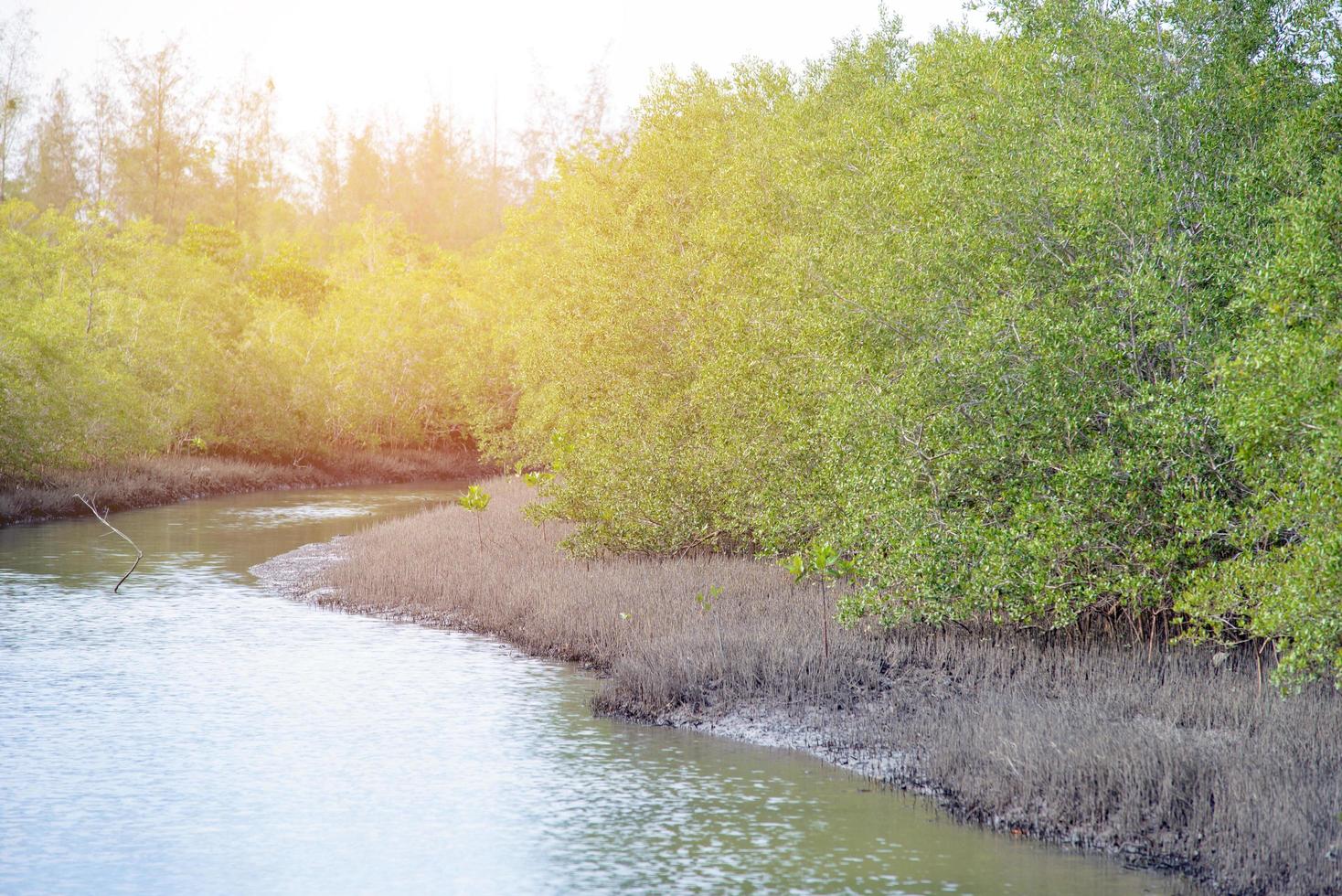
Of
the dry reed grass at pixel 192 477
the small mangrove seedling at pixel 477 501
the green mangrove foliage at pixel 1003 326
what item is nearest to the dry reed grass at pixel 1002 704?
the green mangrove foliage at pixel 1003 326

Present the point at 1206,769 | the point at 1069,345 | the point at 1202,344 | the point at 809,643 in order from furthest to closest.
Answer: the point at 809,643 < the point at 1069,345 < the point at 1202,344 < the point at 1206,769

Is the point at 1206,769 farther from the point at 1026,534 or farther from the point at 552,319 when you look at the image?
the point at 552,319

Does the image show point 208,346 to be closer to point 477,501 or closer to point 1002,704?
point 477,501

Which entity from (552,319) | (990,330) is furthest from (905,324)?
(552,319)

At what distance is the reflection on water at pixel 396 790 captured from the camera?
32.9 feet

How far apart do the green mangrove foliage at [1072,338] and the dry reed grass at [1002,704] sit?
2.37 feet

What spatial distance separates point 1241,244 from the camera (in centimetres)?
1273

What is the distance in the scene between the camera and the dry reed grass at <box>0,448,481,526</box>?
37688mm

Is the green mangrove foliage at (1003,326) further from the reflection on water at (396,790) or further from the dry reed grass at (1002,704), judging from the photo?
the reflection on water at (396,790)

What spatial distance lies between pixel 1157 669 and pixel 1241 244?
4.78 m

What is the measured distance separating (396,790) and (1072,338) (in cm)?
860

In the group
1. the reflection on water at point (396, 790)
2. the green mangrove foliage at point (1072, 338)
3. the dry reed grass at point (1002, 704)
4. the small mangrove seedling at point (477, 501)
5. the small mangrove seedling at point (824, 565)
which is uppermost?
the green mangrove foliage at point (1072, 338)

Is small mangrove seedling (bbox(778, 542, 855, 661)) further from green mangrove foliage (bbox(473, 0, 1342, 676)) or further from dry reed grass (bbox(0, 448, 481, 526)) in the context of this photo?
dry reed grass (bbox(0, 448, 481, 526))

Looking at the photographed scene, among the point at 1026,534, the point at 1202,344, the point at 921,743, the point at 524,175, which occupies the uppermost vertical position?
the point at 524,175
